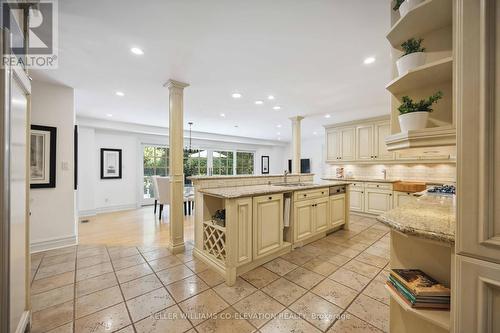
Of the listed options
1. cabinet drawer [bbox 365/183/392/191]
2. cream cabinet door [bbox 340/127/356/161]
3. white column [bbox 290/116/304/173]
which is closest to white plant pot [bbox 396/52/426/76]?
white column [bbox 290/116/304/173]

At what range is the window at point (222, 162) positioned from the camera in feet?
27.0

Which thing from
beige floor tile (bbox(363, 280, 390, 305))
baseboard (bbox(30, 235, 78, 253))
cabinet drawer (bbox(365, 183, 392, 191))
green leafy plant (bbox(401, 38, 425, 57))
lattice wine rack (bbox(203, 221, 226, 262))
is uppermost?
green leafy plant (bbox(401, 38, 425, 57))

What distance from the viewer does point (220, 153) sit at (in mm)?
8484

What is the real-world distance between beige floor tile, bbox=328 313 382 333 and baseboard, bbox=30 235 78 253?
378cm

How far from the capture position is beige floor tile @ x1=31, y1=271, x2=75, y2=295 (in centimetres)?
201

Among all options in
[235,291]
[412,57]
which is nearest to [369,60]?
[412,57]

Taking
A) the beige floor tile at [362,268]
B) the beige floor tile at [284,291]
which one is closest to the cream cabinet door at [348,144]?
the beige floor tile at [362,268]

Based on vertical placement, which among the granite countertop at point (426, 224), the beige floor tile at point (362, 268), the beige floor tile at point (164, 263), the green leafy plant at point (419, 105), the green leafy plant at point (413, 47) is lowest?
the beige floor tile at point (164, 263)

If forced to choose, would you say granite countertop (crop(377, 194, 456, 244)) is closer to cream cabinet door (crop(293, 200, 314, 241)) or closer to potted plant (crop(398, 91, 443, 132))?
potted plant (crop(398, 91, 443, 132))

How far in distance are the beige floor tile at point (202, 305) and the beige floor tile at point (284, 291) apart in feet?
1.50

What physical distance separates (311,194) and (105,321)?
8.87 feet

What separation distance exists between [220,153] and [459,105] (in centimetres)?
795

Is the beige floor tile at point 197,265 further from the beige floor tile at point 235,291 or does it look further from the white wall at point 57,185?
the white wall at point 57,185

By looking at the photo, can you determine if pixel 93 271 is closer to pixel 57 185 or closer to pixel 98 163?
pixel 57 185
